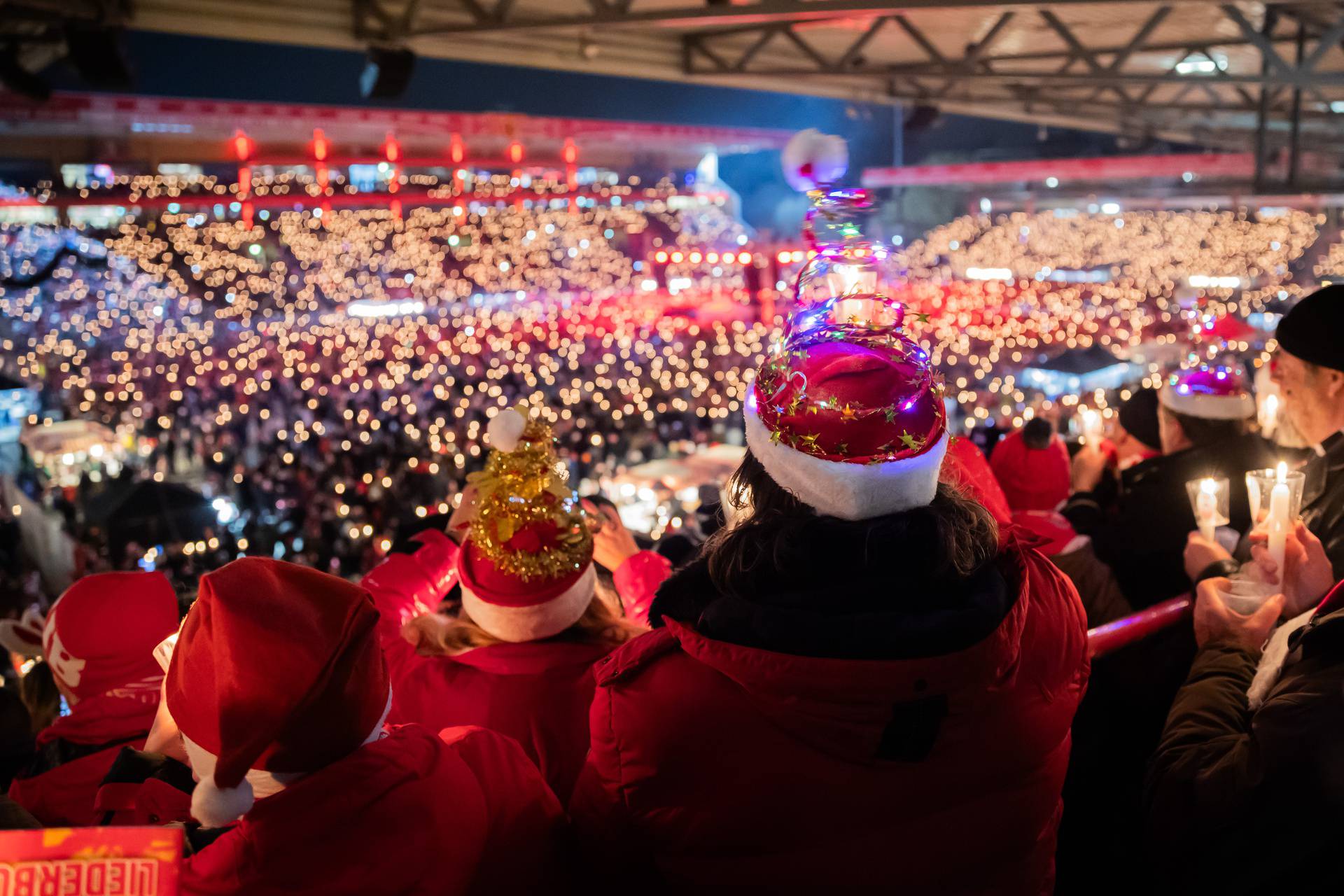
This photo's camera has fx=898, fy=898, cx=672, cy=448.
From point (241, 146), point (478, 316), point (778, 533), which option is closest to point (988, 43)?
point (778, 533)

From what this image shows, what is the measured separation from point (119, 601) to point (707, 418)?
1000 cm

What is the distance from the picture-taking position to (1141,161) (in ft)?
38.0

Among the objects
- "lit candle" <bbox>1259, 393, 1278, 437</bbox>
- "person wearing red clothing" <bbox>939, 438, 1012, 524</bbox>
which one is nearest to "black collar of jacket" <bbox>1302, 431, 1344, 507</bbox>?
"person wearing red clothing" <bbox>939, 438, 1012, 524</bbox>

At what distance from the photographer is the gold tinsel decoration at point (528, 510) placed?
66.1 inches

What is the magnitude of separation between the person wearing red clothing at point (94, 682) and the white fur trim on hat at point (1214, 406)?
272 cm

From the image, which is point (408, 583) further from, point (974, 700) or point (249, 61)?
point (249, 61)

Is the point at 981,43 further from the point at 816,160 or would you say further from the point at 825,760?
the point at 825,760

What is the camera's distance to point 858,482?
3.45ft

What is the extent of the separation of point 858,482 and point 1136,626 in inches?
35.7

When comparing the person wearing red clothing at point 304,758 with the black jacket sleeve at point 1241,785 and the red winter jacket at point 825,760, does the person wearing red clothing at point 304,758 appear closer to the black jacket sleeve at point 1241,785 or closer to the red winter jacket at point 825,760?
the red winter jacket at point 825,760

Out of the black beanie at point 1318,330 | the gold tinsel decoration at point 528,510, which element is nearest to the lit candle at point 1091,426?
the black beanie at point 1318,330

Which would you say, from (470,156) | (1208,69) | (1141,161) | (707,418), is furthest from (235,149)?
(1141,161)

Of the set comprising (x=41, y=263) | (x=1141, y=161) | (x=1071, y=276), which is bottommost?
(x=1071, y=276)

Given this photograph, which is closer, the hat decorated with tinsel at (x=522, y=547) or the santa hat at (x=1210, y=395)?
the hat decorated with tinsel at (x=522, y=547)
